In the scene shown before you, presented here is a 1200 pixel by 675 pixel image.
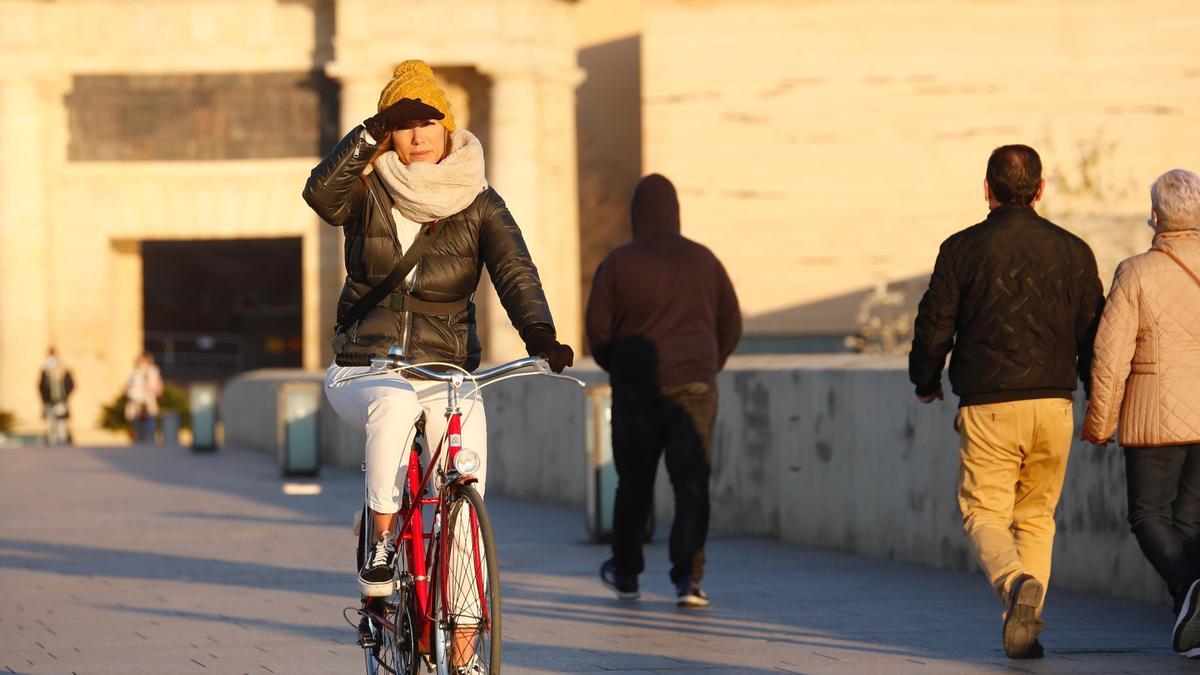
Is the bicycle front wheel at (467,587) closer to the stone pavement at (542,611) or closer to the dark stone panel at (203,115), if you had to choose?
the stone pavement at (542,611)

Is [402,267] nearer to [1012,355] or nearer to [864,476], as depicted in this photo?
[1012,355]

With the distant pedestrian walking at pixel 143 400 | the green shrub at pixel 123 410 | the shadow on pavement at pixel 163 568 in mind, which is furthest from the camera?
the green shrub at pixel 123 410

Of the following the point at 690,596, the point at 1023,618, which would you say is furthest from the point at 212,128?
the point at 1023,618

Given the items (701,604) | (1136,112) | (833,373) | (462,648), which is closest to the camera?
(462,648)

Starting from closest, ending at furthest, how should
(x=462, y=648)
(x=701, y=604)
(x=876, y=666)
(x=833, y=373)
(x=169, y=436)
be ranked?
(x=462, y=648) → (x=876, y=666) → (x=701, y=604) → (x=833, y=373) → (x=169, y=436)

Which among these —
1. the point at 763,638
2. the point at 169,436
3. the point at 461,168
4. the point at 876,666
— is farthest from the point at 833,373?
the point at 169,436

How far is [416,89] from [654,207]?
3465 mm

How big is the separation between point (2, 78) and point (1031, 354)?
3417cm

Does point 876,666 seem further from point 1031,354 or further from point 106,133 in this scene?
point 106,133

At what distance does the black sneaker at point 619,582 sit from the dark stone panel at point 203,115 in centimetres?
3002

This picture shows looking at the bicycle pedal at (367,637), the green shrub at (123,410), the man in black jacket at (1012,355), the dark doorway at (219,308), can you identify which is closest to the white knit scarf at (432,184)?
the bicycle pedal at (367,637)

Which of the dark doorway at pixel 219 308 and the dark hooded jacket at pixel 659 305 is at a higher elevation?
the dark hooded jacket at pixel 659 305

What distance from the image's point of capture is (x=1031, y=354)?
744 centimetres

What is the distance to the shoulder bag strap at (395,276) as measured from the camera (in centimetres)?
626
